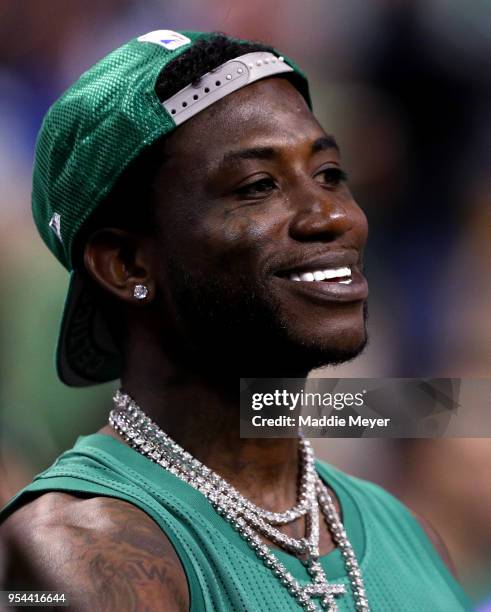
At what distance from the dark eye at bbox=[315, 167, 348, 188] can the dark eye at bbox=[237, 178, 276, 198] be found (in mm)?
138

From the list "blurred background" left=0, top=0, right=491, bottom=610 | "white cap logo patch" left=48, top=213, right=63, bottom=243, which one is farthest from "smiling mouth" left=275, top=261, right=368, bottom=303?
"blurred background" left=0, top=0, right=491, bottom=610

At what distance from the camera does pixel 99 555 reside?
5.23 feet

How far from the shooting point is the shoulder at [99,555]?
5.05 ft

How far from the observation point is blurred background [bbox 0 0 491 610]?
3398mm

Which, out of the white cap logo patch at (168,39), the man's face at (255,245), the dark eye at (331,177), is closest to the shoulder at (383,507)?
the man's face at (255,245)

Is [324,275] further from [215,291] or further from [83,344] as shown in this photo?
[83,344]

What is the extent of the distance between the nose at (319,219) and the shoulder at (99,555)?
2.17 ft

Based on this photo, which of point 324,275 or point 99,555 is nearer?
point 99,555

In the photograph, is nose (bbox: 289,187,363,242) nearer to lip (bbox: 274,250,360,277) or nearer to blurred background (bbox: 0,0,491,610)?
lip (bbox: 274,250,360,277)

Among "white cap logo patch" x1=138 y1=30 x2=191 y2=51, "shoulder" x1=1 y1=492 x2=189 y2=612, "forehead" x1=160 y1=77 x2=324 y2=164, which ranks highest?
"white cap logo patch" x1=138 y1=30 x2=191 y2=51

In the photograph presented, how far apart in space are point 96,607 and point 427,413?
109 cm

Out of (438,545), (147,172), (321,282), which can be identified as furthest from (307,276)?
(438,545)

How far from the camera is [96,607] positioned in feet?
4.96

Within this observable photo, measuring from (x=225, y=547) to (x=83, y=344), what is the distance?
2.45ft
